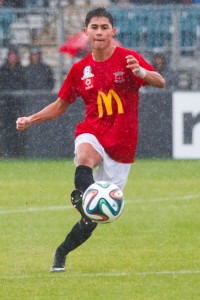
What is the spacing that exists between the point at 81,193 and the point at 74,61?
415 inches

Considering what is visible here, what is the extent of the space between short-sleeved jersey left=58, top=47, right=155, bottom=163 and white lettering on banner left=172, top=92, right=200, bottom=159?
8929 mm

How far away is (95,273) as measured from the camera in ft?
21.4

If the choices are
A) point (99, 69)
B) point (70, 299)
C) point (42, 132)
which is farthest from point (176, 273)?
point (42, 132)

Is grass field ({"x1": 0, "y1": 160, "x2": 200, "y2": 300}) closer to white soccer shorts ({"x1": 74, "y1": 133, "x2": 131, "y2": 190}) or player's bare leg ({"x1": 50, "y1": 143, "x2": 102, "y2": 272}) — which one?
player's bare leg ({"x1": 50, "y1": 143, "x2": 102, "y2": 272})

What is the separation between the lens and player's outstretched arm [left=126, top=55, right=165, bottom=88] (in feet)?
20.3

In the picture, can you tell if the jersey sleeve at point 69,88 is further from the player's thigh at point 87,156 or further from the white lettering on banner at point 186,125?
the white lettering on banner at point 186,125

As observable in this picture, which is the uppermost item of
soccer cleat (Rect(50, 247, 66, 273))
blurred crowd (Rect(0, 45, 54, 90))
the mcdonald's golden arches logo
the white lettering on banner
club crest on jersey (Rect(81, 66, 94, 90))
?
club crest on jersey (Rect(81, 66, 94, 90))

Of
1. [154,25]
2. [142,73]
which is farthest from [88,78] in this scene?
[154,25]

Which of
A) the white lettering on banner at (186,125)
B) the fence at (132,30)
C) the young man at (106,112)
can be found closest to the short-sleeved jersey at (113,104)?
the young man at (106,112)

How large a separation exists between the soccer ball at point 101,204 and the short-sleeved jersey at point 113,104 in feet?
2.42

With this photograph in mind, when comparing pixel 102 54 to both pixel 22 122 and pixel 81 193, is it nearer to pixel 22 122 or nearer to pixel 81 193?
pixel 22 122

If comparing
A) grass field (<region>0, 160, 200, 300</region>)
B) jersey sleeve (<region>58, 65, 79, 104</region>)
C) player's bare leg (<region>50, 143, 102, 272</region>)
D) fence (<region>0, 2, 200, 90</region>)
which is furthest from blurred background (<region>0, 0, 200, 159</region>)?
player's bare leg (<region>50, 143, 102, 272</region>)

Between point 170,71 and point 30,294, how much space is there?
11.0 meters

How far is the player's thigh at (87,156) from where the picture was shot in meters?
6.42
